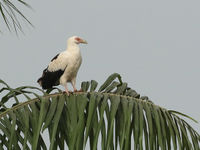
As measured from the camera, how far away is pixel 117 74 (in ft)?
15.4

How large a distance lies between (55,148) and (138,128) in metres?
0.62

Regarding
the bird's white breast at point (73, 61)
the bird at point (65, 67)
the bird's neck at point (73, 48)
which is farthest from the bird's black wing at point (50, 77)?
the bird's neck at point (73, 48)

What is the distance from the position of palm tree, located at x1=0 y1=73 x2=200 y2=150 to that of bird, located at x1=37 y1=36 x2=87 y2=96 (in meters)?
2.32

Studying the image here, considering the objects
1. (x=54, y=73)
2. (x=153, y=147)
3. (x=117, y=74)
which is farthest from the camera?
(x=54, y=73)

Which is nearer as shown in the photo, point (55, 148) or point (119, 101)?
point (55, 148)

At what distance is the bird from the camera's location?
668cm

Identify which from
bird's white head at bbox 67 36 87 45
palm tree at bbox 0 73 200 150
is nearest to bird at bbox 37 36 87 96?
bird's white head at bbox 67 36 87 45

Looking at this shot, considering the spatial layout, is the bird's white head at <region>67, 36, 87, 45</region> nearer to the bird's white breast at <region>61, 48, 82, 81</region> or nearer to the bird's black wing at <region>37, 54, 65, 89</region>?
the bird's white breast at <region>61, 48, 82, 81</region>

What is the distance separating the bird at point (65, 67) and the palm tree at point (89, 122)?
2.32 m

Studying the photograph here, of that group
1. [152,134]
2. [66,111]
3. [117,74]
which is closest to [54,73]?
[117,74]

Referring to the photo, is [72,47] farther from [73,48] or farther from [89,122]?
Answer: [89,122]

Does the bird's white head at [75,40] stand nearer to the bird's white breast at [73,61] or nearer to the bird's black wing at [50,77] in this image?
the bird's white breast at [73,61]

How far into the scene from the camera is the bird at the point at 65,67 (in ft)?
21.9

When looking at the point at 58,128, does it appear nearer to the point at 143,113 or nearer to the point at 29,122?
the point at 29,122
